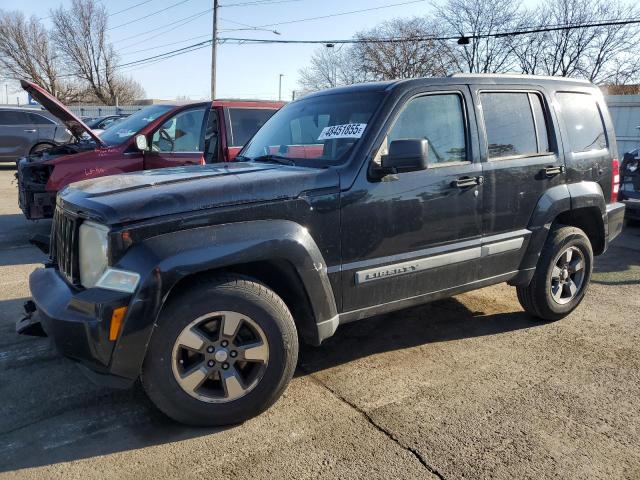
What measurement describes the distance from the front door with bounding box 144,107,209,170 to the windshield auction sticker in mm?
3566

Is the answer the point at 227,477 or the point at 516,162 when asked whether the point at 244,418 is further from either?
the point at 516,162

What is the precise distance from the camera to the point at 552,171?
4230 millimetres

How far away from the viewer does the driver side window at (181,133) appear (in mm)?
6988

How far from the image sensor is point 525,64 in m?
39.4

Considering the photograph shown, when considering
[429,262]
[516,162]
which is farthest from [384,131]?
[516,162]

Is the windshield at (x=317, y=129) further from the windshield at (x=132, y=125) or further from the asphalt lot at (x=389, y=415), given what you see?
the windshield at (x=132, y=125)

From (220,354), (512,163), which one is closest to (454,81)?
(512,163)

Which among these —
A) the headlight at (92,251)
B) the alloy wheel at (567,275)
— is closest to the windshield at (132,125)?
the headlight at (92,251)

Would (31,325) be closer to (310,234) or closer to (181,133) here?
(310,234)

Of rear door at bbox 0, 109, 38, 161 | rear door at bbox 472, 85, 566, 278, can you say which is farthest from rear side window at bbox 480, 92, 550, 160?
rear door at bbox 0, 109, 38, 161

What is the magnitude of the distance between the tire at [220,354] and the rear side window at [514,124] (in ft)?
6.99

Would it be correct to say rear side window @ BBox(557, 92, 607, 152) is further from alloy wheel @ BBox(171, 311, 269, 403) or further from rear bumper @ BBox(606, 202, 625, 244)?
alloy wheel @ BBox(171, 311, 269, 403)

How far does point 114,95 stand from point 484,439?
205 feet

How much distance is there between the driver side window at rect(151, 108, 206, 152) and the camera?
6988mm
